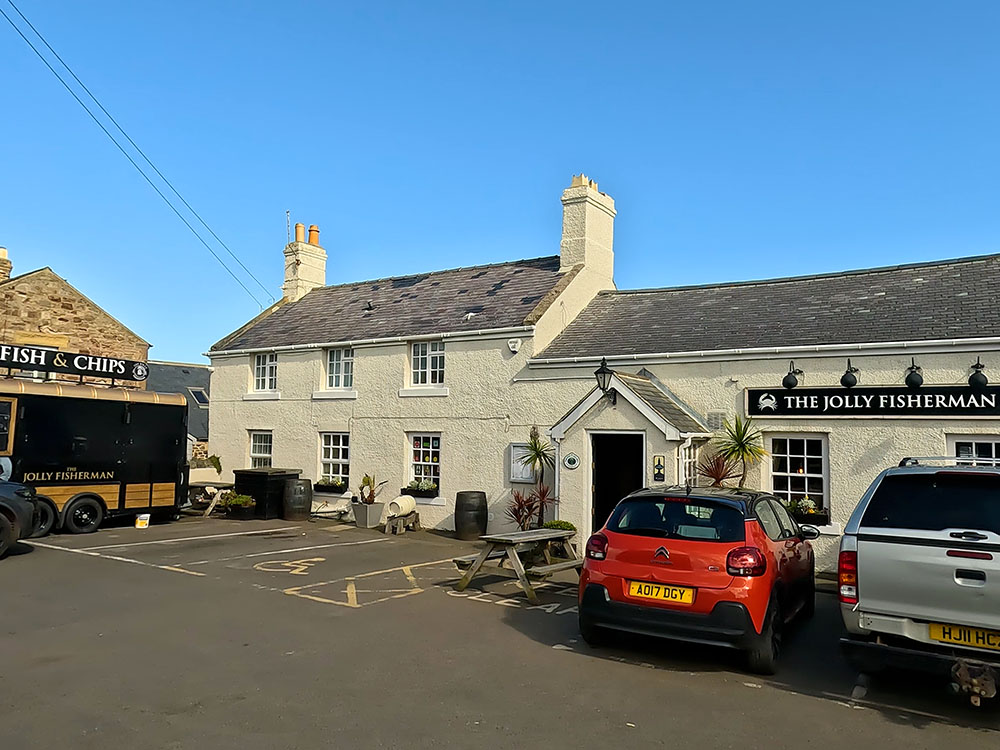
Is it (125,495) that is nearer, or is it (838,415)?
(838,415)

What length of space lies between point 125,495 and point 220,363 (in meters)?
7.46

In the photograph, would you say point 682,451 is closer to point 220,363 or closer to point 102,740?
point 102,740

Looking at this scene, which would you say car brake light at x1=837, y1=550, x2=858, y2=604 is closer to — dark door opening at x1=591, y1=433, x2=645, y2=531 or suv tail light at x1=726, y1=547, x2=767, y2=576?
suv tail light at x1=726, y1=547, x2=767, y2=576

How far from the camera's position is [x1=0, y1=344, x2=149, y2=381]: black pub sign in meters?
15.8

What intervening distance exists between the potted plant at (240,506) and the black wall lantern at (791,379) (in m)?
13.2

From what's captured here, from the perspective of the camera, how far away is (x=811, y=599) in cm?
958

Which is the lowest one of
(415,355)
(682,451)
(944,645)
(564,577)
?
(564,577)

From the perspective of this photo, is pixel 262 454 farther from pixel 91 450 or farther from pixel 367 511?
pixel 91 450

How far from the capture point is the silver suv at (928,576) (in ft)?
18.5

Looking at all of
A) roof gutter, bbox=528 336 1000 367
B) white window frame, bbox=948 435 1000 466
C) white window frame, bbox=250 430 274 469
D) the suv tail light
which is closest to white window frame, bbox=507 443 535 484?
roof gutter, bbox=528 336 1000 367

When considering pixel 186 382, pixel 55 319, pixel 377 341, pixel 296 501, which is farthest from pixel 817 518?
pixel 186 382

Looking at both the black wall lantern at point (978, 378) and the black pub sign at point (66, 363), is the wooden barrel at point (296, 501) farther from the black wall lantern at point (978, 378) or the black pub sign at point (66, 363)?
the black wall lantern at point (978, 378)

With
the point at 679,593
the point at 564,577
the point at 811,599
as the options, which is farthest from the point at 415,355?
the point at 679,593

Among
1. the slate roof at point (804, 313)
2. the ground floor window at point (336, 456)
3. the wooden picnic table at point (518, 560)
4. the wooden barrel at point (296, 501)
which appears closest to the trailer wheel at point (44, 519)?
the wooden barrel at point (296, 501)
